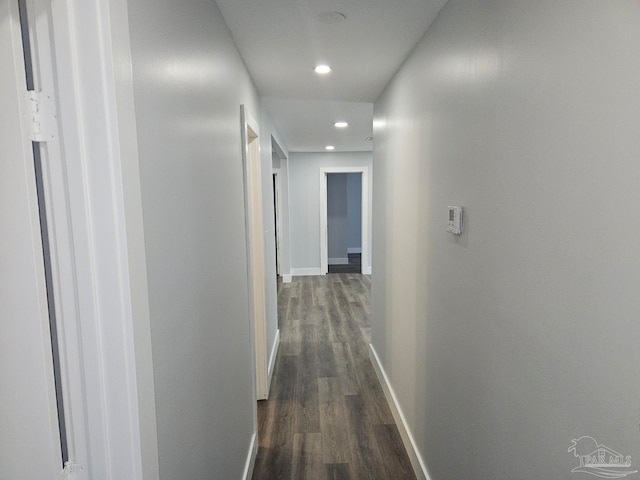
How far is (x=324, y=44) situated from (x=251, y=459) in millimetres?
2309

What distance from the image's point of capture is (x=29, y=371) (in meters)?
0.68

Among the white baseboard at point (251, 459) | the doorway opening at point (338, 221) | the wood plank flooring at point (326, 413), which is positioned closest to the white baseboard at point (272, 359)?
the wood plank flooring at point (326, 413)

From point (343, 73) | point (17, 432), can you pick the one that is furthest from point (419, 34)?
point (17, 432)

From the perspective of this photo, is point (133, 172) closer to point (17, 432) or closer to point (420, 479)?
point (17, 432)

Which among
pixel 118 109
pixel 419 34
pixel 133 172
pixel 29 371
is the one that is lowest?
pixel 29 371

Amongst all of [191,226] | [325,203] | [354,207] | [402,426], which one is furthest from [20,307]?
[354,207]

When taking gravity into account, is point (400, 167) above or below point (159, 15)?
below

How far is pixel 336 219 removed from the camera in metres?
8.97

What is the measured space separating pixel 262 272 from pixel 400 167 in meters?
1.31

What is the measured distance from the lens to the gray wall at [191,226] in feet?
2.88

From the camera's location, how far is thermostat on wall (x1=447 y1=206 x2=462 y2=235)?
142cm

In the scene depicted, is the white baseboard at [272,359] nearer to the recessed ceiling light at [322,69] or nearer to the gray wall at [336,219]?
the recessed ceiling light at [322,69]

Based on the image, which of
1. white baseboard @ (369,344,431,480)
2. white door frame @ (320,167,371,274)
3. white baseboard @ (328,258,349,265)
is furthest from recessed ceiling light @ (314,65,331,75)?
white baseboard @ (328,258,349,265)

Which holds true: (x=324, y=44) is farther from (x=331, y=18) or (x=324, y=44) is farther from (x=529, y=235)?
(x=529, y=235)
